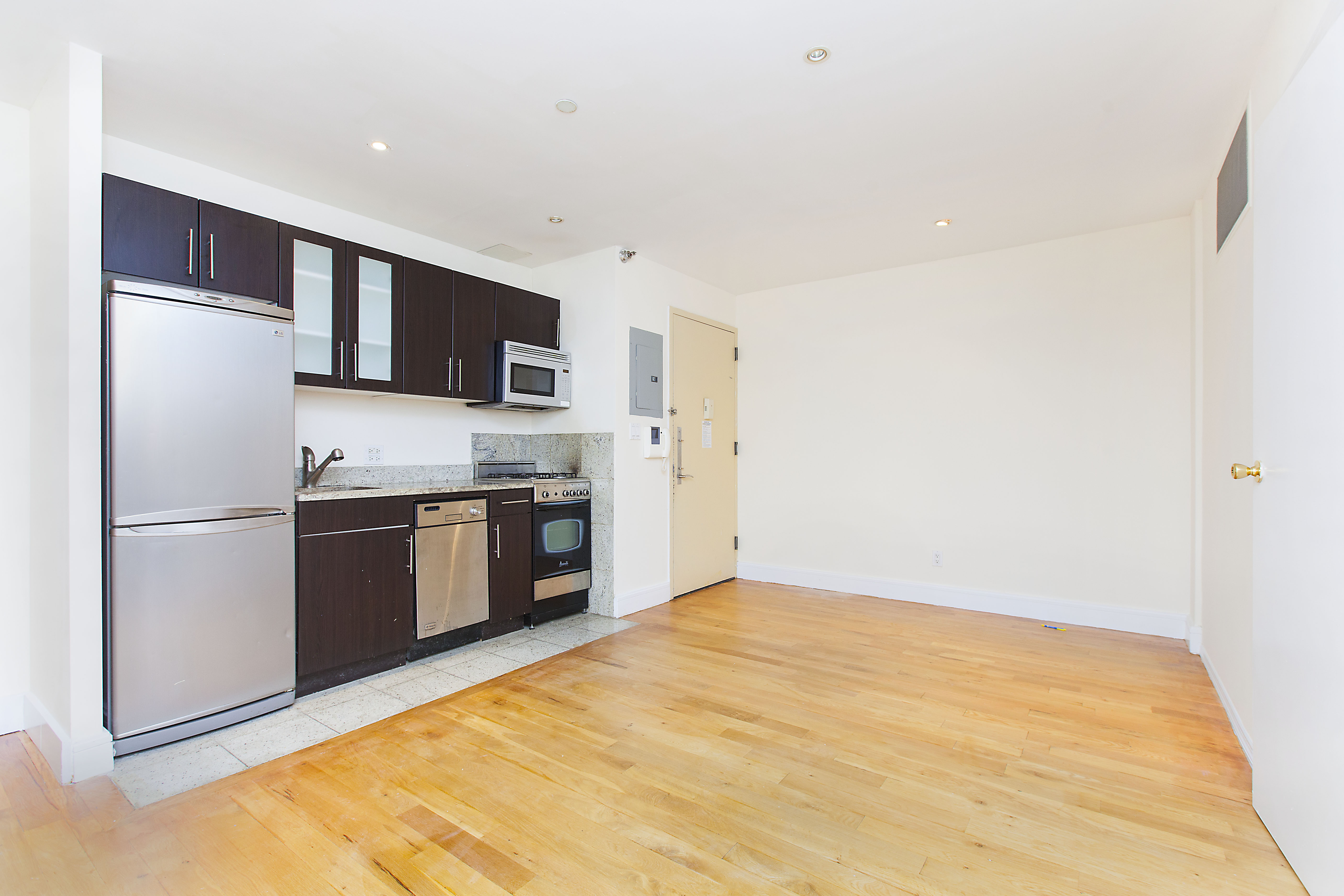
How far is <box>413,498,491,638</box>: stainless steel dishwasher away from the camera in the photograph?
338cm

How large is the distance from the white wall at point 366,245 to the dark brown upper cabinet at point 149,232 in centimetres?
43

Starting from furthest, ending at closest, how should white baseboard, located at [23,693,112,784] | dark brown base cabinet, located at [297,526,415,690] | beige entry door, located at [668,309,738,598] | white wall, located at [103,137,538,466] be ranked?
beige entry door, located at [668,309,738,598], white wall, located at [103,137,538,466], dark brown base cabinet, located at [297,526,415,690], white baseboard, located at [23,693,112,784]

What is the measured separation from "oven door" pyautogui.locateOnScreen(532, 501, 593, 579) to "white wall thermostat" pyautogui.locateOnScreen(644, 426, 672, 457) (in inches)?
23.2

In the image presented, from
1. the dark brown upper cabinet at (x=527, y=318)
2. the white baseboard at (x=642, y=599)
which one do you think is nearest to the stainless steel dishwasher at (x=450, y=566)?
the white baseboard at (x=642, y=599)

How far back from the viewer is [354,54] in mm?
2275

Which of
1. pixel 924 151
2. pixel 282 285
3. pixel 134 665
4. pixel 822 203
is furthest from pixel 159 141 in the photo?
pixel 924 151

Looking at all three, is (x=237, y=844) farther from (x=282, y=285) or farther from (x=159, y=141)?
(x=159, y=141)

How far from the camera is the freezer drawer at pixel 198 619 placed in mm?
2354

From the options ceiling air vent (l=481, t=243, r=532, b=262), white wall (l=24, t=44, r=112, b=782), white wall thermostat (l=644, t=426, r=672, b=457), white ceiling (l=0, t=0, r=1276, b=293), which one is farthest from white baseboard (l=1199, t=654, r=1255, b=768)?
ceiling air vent (l=481, t=243, r=532, b=262)

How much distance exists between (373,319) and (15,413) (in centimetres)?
151

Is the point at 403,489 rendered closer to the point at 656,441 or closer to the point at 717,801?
the point at 656,441

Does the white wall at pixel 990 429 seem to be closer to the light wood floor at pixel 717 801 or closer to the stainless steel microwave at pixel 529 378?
the light wood floor at pixel 717 801

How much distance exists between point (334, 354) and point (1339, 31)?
12.5 ft

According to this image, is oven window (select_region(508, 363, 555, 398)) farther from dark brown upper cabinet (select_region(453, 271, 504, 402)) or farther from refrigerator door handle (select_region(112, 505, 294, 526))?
refrigerator door handle (select_region(112, 505, 294, 526))
